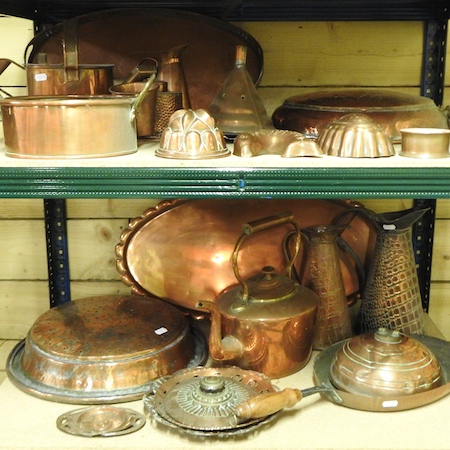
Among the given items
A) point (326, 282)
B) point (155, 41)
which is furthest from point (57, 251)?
point (326, 282)

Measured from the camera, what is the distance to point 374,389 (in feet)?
3.34

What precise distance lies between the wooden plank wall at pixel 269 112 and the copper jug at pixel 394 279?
236 millimetres

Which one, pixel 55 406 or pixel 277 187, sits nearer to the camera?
pixel 277 187

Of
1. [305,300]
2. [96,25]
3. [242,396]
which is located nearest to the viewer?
[242,396]

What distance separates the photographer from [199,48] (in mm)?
1284

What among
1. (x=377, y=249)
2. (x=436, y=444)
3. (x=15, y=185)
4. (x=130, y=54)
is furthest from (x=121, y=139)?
(x=436, y=444)

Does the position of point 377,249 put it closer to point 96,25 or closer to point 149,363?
point 149,363

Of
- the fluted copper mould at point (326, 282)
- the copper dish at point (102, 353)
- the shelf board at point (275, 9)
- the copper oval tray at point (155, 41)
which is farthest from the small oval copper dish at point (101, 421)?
the shelf board at point (275, 9)

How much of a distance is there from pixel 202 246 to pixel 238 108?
0.35 m

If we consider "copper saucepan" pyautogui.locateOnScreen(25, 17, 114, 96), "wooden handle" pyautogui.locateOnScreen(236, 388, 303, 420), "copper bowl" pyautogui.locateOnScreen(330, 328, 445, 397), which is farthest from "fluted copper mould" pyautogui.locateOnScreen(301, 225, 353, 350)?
"copper saucepan" pyautogui.locateOnScreen(25, 17, 114, 96)

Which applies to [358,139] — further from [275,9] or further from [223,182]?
[275,9]

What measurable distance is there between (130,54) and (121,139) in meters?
0.38

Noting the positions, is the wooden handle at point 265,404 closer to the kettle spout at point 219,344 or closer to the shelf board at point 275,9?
the kettle spout at point 219,344

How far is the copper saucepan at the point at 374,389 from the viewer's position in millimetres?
970
